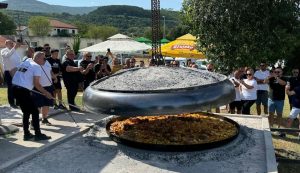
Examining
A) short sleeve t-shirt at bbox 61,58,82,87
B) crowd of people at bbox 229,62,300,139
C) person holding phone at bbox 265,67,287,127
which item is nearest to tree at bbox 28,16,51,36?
short sleeve t-shirt at bbox 61,58,82,87

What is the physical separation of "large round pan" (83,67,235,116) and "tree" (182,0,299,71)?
674 cm

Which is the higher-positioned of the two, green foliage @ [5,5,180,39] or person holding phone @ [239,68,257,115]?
green foliage @ [5,5,180,39]

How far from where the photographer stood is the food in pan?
19.3ft

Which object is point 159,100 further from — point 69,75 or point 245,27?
point 245,27

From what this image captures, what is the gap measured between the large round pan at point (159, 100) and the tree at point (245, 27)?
6.74m

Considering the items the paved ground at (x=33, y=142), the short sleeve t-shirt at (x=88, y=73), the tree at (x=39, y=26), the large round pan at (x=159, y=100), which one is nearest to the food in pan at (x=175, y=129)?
the large round pan at (x=159, y=100)

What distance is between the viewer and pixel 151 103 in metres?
5.06

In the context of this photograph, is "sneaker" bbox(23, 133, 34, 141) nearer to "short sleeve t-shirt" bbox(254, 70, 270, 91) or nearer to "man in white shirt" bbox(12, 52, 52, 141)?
"man in white shirt" bbox(12, 52, 52, 141)

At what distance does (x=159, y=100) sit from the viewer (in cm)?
505

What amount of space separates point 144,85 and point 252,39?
7212 mm

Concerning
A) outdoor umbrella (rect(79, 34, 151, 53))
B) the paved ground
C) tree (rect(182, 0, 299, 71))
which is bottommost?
the paved ground

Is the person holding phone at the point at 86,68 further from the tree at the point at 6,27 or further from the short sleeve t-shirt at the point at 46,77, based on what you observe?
the tree at the point at 6,27

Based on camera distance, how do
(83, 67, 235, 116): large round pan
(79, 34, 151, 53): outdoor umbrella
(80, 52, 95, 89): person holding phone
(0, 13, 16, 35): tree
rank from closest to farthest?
(83, 67, 235, 116): large round pan → (80, 52, 95, 89): person holding phone → (79, 34, 151, 53): outdoor umbrella → (0, 13, 16, 35): tree

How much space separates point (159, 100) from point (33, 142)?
123 inches
